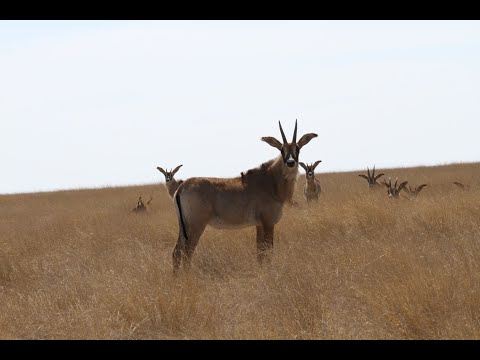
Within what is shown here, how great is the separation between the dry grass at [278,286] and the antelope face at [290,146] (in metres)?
1.27

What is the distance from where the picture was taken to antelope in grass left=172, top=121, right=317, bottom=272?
9938 millimetres

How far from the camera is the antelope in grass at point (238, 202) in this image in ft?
32.6

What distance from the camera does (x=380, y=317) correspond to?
20.9 ft

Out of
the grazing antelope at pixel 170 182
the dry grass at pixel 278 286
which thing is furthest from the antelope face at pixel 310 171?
the dry grass at pixel 278 286

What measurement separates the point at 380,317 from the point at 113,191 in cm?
3247

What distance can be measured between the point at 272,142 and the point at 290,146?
36 centimetres

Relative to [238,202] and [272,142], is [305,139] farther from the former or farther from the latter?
[238,202]

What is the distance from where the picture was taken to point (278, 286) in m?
7.45

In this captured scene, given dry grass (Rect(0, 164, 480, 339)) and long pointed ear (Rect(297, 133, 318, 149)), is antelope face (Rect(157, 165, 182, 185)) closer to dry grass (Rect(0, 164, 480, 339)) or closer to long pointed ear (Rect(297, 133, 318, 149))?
dry grass (Rect(0, 164, 480, 339))

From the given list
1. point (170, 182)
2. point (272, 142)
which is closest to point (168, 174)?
point (170, 182)

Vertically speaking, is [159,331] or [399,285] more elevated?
[399,285]

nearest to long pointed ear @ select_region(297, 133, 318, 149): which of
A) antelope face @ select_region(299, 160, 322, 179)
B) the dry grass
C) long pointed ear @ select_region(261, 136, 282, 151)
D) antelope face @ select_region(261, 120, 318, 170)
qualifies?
antelope face @ select_region(261, 120, 318, 170)
